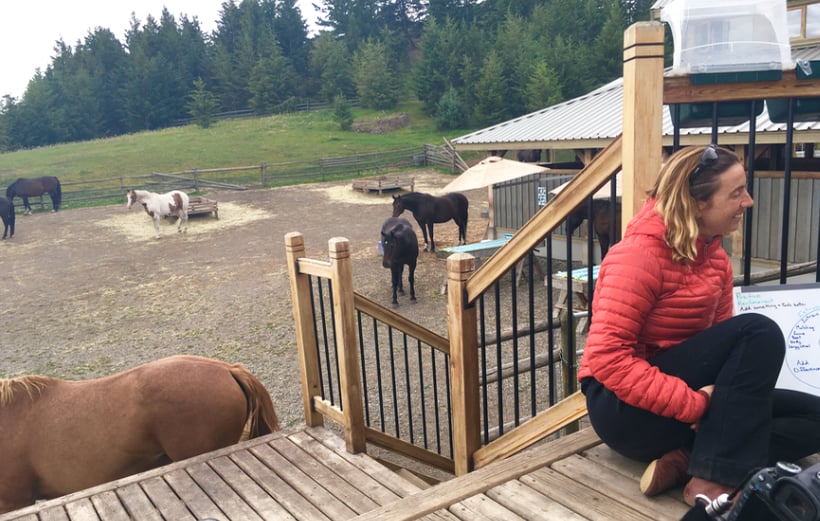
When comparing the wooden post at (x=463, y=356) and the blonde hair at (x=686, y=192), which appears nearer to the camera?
the blonde hair at (x=686, y=192)

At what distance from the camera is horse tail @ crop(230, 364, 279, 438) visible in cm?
346

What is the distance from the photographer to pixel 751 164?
2.18m

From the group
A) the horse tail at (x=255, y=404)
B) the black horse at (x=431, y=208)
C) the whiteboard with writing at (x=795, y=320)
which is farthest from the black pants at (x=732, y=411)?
the black horse at (x=431, y=208)

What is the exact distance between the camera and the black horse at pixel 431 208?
12047 mm

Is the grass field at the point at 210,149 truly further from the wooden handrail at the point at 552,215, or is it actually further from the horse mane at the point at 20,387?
the wooden handrail at the point at 552,215

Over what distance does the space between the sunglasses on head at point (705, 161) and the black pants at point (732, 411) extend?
42 centimetres

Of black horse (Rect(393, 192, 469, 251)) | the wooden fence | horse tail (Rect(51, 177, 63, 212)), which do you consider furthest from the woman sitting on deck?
the wooden fence

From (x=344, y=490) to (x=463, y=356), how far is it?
31.6 inches

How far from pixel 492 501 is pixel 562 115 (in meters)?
11.4

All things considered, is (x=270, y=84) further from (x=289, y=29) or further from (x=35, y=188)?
(x=35, y=188)

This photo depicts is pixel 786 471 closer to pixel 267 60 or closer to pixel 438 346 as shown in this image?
pixel 438 346

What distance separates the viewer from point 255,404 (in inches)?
138

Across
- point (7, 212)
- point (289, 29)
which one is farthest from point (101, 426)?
point (289, 29)

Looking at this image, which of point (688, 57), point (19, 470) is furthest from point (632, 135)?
point (19, 470)
